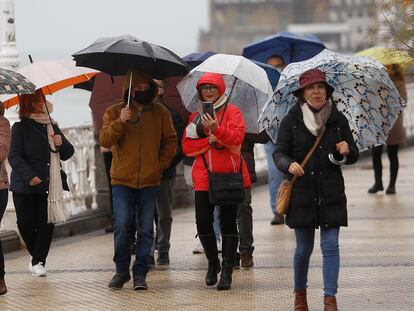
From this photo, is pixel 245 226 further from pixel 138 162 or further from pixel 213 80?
pixel 213 80

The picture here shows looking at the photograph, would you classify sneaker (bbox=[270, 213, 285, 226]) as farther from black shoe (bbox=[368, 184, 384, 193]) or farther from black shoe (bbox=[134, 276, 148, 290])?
black shoe (bbox=[134, 276, 148, 290])

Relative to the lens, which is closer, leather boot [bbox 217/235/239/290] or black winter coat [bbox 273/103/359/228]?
black winter coat [bbox 273/103/359/228]

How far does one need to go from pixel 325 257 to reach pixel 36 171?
10.3 feet

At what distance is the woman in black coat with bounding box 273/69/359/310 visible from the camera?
8.12 meters

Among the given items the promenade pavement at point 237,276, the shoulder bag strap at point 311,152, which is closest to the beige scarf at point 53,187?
the promenade pavement at point 237,276

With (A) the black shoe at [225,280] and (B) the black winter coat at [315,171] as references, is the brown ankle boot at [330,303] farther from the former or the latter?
(A) the black shoe at [225,280]

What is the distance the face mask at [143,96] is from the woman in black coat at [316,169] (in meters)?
1.49

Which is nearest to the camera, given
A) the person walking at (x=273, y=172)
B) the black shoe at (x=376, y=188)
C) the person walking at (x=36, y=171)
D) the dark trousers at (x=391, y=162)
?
the person walking at (x=36, y=171)

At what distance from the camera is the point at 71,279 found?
10266mm

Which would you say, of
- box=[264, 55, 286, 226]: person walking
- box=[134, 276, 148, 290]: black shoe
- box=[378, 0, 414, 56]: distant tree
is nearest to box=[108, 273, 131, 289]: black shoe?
box=[134, 276, 148, 290]: black shoe

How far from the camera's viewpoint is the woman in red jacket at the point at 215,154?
9.35m

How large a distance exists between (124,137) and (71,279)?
148 centimetres

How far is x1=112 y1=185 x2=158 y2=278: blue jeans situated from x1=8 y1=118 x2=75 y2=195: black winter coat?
1112 millimetres

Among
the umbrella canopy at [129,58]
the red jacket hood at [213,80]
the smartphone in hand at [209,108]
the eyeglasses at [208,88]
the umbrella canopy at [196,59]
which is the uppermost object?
the umbrella canopy at [129,58]
